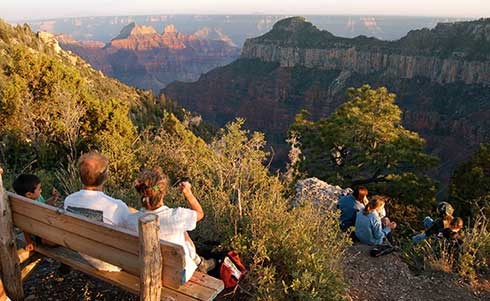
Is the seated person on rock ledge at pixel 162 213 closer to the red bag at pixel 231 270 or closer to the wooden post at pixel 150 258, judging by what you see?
the wooden post at pixel 150 258

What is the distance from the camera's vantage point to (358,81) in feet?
232

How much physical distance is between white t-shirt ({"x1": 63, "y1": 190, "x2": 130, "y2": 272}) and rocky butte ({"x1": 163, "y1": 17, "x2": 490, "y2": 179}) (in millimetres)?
43575

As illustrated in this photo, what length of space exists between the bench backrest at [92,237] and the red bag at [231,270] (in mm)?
863

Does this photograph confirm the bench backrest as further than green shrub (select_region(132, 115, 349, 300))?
No

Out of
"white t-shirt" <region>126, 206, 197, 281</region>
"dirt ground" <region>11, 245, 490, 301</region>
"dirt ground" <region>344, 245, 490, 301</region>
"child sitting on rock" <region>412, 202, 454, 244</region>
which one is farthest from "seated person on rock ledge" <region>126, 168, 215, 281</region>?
"child sitting on rock" <region>412, 202, 454, 244</region>

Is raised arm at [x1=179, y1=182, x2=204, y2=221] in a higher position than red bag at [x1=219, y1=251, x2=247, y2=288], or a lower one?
higher

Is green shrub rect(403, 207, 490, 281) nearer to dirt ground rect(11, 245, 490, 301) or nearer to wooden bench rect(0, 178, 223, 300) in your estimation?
dirt ground rect(11, 245, 490, 301)

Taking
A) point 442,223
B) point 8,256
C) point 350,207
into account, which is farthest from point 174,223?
Answer: point 442,223

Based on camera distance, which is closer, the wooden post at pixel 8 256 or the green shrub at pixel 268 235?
the wooden post at pixel 8 256

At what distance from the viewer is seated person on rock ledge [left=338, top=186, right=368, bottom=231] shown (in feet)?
22.0

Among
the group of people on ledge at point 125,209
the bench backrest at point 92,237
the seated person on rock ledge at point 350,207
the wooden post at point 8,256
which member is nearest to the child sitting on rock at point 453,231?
the seated person on rock ledge at point 350,207

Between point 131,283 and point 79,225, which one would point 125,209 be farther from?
point 131,283

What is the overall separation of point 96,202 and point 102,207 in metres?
0.06

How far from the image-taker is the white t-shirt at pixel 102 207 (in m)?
2.97
